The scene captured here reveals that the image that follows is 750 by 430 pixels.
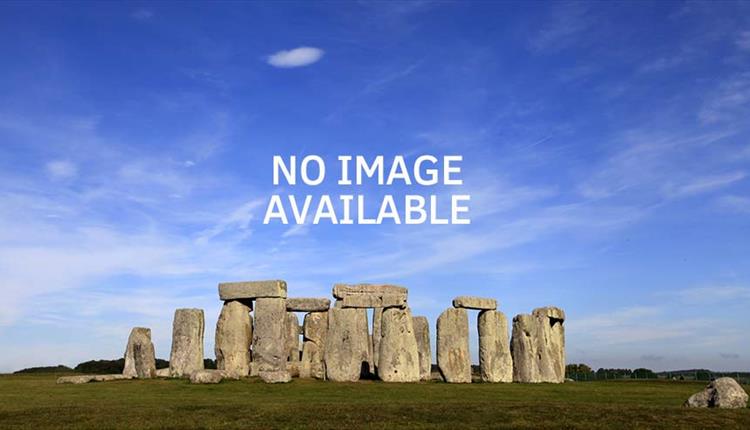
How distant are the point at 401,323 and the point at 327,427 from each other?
13.3 meters

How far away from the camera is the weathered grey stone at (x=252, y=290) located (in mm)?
28688

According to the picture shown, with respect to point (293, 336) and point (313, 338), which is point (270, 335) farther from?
point (293, 336)

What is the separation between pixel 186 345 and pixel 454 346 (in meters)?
10.3

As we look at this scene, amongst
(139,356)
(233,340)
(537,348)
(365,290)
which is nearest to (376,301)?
(365,290)

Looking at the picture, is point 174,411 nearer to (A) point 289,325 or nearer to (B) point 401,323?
(B) point 401,323

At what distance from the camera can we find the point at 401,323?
28938mm

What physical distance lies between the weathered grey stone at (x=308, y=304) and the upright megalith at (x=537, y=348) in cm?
776

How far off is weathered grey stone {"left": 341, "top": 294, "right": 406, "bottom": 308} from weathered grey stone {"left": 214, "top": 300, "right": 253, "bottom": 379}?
3.93 metres

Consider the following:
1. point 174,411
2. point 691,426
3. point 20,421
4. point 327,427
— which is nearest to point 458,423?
point 327,427

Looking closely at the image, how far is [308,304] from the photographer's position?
31359 millimetres

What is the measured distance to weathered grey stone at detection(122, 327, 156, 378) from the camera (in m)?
30.3

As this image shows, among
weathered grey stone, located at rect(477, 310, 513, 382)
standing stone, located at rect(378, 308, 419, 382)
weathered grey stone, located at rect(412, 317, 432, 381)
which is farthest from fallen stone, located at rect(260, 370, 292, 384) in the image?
weathered grey stone, located at rect(477, 310, 513, 382)

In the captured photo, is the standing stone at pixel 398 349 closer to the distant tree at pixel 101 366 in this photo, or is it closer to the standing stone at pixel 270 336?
the standing stone at pixel 270 336

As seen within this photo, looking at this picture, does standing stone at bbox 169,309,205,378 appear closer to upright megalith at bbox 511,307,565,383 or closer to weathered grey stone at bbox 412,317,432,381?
weathered grey stone at bbox 412,317,432,381
